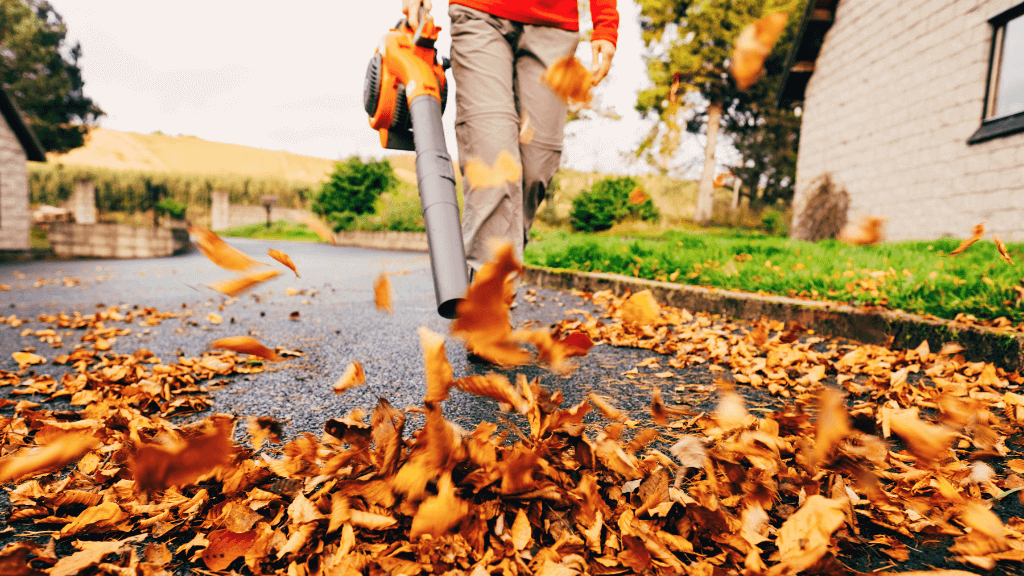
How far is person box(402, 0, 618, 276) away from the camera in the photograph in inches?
77.5

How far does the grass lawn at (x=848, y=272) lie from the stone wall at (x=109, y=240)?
34.4 ft

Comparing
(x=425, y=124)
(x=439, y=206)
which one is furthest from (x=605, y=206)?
(x=439, y=206)

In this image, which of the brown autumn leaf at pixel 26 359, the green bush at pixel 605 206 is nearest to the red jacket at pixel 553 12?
the brown autumn leaf at pixel 26 359

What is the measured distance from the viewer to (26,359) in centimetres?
216

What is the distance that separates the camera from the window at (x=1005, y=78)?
5.69 m

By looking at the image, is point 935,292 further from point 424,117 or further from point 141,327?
point 141,327

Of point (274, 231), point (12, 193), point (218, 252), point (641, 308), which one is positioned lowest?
point (641, 308)

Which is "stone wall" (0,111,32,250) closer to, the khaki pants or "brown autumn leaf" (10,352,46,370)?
"brown autumn leaf" (10,352,46,370)

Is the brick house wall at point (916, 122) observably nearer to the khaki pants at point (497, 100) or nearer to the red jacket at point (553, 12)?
the red jacket at point (553, 12)

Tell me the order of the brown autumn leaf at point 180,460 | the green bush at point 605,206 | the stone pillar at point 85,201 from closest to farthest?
the brown autumn leaf at point 180,460, the green bush at point 605,206, the stone pillar at point 85,201

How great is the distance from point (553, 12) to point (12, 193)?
14.7 m

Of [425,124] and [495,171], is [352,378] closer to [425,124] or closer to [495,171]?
[425,124]

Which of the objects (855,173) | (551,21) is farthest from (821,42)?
(551,21)

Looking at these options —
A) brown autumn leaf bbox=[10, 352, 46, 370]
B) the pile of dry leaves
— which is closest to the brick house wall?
the pile of dry leaves
